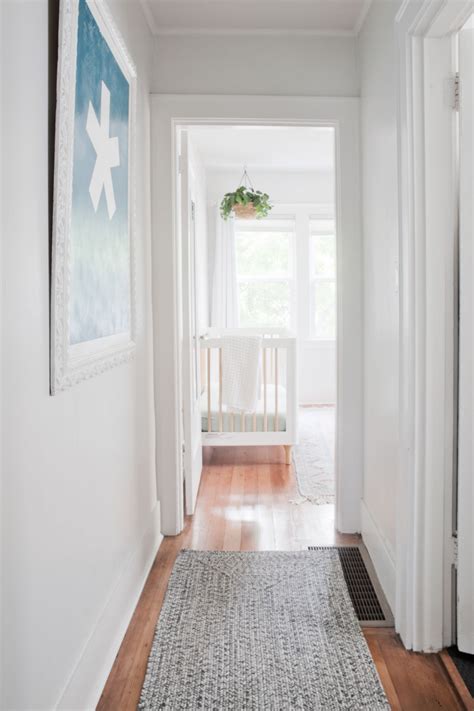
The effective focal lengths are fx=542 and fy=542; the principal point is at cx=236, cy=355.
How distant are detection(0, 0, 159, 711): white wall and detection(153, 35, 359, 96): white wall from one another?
5.04 feet

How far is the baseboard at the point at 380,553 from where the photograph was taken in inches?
82.3

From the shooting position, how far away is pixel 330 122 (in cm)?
265

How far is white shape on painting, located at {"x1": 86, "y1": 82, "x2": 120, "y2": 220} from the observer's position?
150 cm

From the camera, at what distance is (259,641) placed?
5.99ft

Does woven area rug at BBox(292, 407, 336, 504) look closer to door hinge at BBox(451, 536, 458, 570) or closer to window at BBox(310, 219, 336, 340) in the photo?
window at BBox(310, 219, 336, 340)

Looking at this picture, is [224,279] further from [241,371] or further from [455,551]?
[455,551]

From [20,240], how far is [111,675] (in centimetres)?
136

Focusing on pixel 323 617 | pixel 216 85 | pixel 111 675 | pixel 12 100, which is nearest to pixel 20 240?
pixel 12 100

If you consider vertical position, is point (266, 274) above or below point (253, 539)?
above

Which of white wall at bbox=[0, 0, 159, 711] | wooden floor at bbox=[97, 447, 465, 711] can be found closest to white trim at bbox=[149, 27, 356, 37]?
white wall at bbox=[0, 0, 159, 711]

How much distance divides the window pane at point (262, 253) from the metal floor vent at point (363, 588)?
415 cm

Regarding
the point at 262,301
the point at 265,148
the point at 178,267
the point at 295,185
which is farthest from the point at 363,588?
the point at 295,185

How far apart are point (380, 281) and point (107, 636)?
167 cm

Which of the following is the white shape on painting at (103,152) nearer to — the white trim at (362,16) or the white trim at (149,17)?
the white trim at (149,17)
